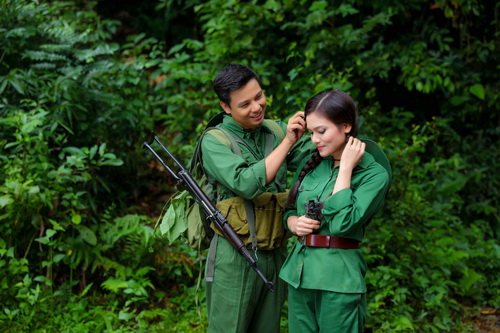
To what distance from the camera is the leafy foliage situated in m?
4.52

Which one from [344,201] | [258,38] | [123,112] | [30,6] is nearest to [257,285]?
[344,201]

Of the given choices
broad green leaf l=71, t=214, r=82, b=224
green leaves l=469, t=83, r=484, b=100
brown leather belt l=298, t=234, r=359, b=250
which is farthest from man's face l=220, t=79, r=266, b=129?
green leaves l=469, t=83, r=484, b=100

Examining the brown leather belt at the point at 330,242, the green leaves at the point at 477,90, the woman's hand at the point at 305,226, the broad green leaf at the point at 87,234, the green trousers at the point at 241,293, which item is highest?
the woman's hand at the point at 305,226

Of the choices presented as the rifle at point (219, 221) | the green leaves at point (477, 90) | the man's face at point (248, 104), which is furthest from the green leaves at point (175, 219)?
the green leaves at point (477, 90)

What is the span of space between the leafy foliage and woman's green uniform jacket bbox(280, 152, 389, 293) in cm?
183

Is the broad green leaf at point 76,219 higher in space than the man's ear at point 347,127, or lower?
lower

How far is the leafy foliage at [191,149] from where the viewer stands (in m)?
4.52

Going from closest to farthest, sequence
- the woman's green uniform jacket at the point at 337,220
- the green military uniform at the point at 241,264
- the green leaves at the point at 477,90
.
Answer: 1. the woman's green uniform jacket at the point at 337,220
2. the green military uniform at the point at 241,264
3. the green leaves at the point at 477,90

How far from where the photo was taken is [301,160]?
117 inches

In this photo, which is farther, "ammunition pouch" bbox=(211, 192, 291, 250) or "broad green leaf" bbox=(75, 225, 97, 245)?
"broad green leaf" bbox=(75, 225, 97, 245)

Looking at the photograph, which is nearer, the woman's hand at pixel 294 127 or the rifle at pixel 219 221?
the woman's hand at pixel 294 127

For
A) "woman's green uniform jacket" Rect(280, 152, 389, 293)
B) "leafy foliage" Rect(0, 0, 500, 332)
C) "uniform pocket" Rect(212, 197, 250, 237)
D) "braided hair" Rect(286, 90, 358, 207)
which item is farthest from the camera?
"leafy foliage" Rect(0, 0, 500, 332)

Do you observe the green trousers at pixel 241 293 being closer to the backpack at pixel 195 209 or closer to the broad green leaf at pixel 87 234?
the backpack at pixel 195 209

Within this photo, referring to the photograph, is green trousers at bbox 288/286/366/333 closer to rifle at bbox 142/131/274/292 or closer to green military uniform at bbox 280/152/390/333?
green military uniform at bbox 280/152/390/333
